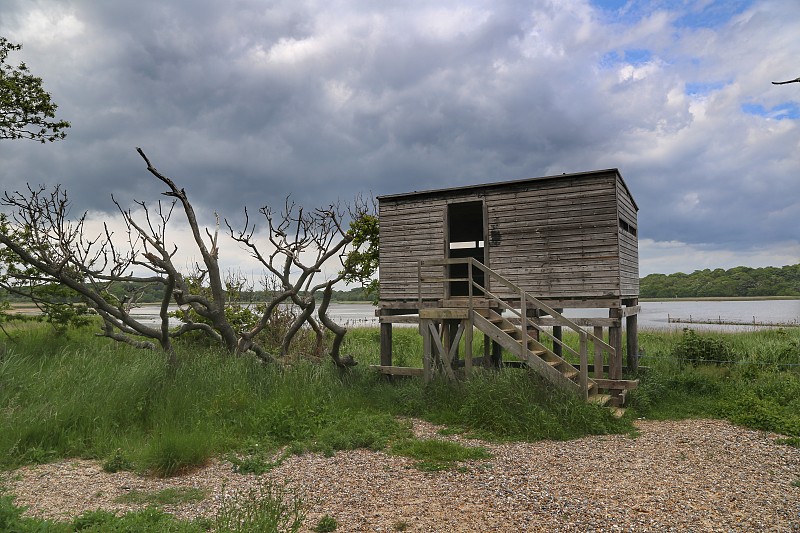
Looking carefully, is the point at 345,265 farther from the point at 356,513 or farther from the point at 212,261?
the point at 356,513

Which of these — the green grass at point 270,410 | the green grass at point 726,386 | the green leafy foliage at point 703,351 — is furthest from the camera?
the green leafy foliage at point 703,351

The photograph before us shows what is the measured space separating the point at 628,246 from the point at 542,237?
2677 millimetres

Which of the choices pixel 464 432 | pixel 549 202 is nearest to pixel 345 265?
pixel 549 202

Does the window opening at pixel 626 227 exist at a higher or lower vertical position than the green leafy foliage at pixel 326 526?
higher

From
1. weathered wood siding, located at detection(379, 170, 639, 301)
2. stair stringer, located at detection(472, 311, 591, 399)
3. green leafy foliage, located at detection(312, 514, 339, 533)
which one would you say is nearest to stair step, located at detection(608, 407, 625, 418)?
stair stringer, located at detection(472, 311, 591, 399)

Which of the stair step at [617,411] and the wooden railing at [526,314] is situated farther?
the wooden railing at [526,314]

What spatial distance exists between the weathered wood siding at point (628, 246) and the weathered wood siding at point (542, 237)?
27 millimetres

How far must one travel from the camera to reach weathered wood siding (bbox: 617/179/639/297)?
14089 millimetres

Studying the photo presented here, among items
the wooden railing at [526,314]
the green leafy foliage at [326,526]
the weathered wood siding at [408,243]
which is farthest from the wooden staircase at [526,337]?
the green leafy foliage at [326,526]

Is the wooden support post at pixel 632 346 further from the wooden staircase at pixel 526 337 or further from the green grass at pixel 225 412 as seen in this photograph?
the green grass at pixel 225 412

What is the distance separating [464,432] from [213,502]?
503 centimetres

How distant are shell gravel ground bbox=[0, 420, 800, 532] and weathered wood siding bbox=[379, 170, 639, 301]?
521 centimetres

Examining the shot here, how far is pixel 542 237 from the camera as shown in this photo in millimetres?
14453

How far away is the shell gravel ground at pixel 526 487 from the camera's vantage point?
6.19 m
